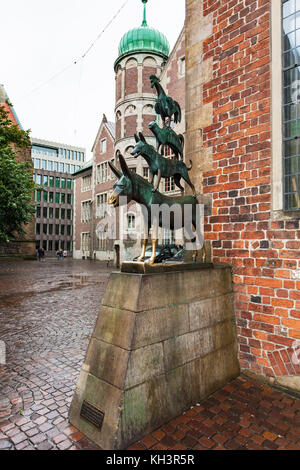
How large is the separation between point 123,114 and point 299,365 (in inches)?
986

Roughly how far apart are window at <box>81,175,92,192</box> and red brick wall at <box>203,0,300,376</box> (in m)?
37.8

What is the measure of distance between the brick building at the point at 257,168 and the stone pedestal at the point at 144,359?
777 millimetres

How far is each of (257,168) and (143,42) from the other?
2566cm

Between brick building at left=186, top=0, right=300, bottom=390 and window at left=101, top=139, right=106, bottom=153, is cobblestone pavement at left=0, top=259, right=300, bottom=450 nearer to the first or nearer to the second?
brick building at left=186, top=0, right=300, bottom=390

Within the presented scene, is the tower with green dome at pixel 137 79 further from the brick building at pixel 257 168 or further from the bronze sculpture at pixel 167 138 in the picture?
the bronze sculpture at pixel 167 138

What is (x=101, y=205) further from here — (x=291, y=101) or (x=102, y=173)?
(x=291, y=101)

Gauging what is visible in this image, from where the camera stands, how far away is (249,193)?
395cm

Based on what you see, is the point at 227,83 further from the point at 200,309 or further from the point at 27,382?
the point at 27,382

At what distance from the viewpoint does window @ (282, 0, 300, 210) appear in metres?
3.64

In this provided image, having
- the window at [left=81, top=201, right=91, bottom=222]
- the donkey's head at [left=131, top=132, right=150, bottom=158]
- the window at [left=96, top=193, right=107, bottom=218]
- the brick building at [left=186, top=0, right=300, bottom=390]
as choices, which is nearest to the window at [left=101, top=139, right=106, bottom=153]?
the window at [left=96, top=193, right=107, bottom=218]

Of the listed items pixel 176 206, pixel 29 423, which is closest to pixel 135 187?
pixel 176 206

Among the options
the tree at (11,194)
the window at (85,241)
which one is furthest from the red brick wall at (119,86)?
the window at (85,241)

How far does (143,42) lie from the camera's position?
24672 mm

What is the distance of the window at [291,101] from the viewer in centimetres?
364
